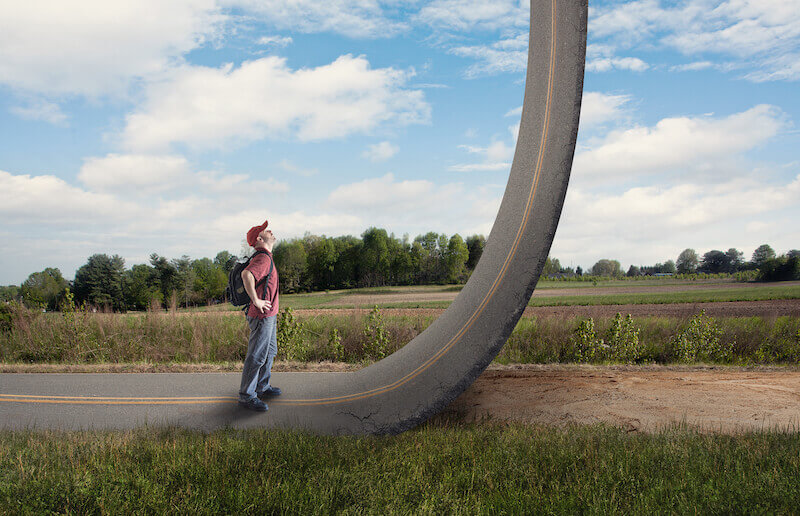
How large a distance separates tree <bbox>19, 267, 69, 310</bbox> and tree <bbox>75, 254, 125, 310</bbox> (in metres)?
0.89

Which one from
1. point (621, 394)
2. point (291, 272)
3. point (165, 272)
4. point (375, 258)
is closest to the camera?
point (621, 394)

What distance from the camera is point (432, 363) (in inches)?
188

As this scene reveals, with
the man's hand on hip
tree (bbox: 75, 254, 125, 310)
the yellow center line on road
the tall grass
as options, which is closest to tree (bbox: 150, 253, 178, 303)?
tree (bbox: 75, 254, 125, 310)

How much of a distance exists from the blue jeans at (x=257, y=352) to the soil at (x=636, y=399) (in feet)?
7.08

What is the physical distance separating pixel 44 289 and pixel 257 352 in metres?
16.1

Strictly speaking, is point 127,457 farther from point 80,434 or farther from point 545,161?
point 545,161

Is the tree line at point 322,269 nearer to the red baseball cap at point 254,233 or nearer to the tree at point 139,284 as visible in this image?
the tree at point 139,284

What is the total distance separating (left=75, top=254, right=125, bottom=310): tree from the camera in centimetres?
2105

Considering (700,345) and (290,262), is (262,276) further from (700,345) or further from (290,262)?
(290,262)

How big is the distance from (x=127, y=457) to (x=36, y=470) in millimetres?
612

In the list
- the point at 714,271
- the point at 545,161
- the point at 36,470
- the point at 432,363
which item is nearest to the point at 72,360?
the point at 36,470

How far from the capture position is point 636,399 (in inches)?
233

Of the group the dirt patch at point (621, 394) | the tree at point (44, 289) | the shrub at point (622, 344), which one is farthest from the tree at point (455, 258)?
A: the dirt patch at point (621, 394)

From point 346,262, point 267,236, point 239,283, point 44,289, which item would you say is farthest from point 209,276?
point 267,236
